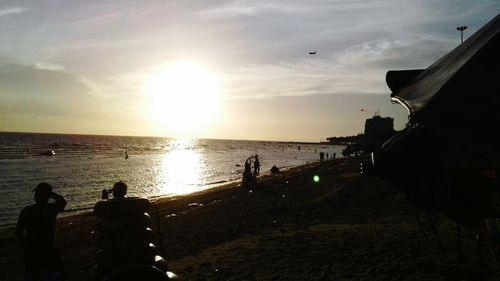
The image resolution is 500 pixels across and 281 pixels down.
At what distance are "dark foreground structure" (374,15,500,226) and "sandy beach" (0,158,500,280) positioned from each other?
4971 mm

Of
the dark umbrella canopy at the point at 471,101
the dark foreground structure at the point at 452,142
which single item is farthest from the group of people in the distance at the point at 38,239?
the dark umbrella canopy at the point at 471,101

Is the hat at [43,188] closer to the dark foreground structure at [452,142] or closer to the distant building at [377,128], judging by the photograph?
the distant building at [377,128]

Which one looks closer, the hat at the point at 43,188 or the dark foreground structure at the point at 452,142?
the dark foreground structure at the point at 452,142

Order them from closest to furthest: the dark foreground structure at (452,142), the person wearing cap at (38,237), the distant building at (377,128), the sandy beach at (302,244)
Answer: the dark foreground structure at (452,142) < the person wearing cap at (38,237) < the distant building at (377,128) < the sandy beach at (302,244)

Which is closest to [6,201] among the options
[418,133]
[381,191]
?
[381,191]

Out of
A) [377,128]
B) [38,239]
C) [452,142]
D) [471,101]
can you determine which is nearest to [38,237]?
[38,239]

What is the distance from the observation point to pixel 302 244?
1144 cm

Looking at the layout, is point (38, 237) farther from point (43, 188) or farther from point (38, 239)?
point (43, 188)

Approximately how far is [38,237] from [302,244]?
7.14 meters

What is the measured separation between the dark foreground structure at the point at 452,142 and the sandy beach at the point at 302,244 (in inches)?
196

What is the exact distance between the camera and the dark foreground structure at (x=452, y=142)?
2.18 metres

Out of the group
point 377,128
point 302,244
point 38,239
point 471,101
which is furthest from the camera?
point 302,244

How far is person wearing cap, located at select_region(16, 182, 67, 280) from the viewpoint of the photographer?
629 centimetres

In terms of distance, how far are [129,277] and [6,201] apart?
2891 centimetres
